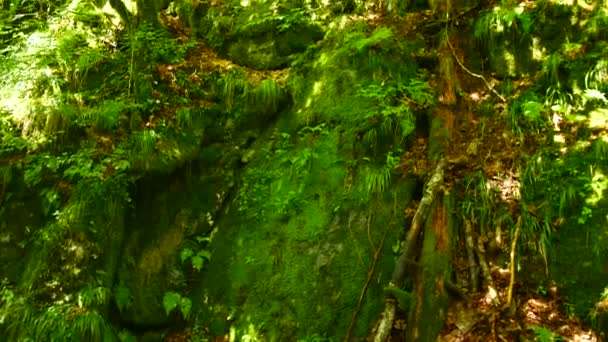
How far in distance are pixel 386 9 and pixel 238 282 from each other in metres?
4.32

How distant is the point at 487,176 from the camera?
4.82m

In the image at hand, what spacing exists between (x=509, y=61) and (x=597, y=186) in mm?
2046

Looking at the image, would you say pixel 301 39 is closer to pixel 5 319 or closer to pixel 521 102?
pixel 521 102

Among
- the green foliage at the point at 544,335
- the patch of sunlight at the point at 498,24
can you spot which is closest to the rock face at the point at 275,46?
the patch of sunlight at the point at 498,24

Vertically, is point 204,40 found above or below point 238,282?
above

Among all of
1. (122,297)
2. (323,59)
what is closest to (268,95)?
(323,59)

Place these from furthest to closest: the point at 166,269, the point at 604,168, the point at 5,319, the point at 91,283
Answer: the point at 166,269, the point at 91,283, the point at 5,319, the point at 604,168

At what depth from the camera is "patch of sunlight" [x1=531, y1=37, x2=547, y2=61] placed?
5691mm

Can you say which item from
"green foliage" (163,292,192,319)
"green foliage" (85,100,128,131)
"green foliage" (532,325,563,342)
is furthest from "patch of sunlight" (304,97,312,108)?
"green foliage" (532,325,563,342)

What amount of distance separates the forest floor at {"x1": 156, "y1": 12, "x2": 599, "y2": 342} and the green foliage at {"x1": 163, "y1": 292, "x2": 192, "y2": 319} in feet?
0.81

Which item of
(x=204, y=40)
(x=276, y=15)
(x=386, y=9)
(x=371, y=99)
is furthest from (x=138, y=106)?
(x=386, y=9)

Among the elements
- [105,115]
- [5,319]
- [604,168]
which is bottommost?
[5,319]

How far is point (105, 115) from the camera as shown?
6.37 meters

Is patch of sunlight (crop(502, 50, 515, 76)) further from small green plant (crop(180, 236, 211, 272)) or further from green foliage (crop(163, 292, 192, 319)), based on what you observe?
green foliage (crop(163, 292, 192, 319))
